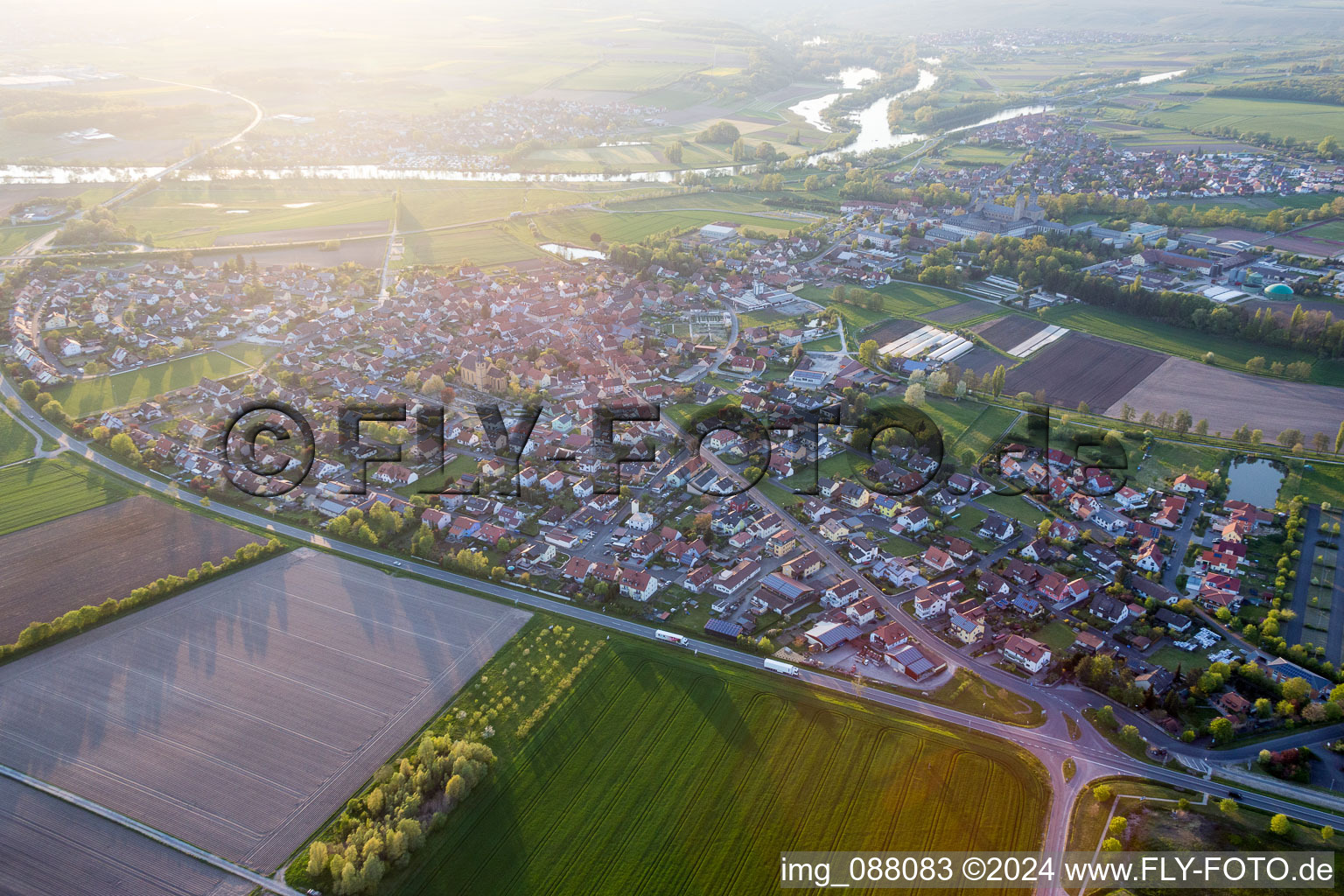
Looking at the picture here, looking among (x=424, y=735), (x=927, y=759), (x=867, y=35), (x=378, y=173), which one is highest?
(x=867, y=35)

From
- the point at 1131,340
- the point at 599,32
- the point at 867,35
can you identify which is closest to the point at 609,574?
the point at 1131,340

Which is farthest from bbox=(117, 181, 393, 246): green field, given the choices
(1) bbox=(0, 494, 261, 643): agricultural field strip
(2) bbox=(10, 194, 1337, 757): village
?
(1) bbox=(0, 494, 261, 643): agricultural field strip

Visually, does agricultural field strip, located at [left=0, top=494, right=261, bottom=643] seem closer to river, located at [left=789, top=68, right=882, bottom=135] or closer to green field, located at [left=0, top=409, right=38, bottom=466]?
green field, located at [left=0, top=409, right=38, bottom=466]

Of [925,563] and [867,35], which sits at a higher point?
[867,35]

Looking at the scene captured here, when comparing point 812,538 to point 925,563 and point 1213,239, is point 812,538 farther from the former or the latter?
point 1213,239

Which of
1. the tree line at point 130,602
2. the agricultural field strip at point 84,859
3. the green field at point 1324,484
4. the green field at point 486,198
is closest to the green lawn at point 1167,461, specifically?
the green field at point 1324,484

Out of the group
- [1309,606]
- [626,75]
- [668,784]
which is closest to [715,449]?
[668,784]
